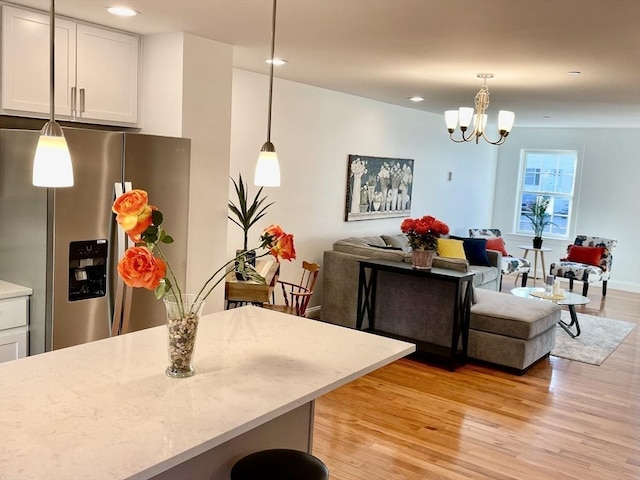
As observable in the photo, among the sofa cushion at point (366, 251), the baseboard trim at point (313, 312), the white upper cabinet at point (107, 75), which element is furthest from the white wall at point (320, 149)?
the white upper cabinet at point (107, 75)

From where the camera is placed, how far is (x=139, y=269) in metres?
1.62

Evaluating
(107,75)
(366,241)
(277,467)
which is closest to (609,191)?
(366,241)

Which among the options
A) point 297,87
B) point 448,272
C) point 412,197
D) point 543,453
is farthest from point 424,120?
point 543,453

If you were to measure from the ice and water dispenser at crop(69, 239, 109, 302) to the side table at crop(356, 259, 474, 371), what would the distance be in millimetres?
2628

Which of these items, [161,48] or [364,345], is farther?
[161,48]

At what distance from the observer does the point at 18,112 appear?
332 centimetres

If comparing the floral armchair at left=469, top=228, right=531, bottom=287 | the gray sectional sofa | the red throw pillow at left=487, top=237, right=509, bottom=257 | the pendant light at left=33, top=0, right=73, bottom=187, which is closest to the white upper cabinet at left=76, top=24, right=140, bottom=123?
the pendant light at left=33, top=0, right=73, bottom=187

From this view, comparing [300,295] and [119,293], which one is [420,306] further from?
[119,293]

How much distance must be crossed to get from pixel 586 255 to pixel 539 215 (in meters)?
1.42

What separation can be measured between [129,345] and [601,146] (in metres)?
8.73

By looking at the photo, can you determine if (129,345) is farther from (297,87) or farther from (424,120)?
(424,120)

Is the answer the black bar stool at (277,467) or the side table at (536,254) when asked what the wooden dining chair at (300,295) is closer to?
the black bar stool at (277,467)

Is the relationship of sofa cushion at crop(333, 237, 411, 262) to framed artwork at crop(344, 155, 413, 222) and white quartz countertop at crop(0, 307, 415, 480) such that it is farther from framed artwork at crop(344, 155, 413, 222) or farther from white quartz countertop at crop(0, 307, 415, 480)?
white quartz countertop at crop(0, 307, 415, 480)

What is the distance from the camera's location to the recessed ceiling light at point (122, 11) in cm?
329
